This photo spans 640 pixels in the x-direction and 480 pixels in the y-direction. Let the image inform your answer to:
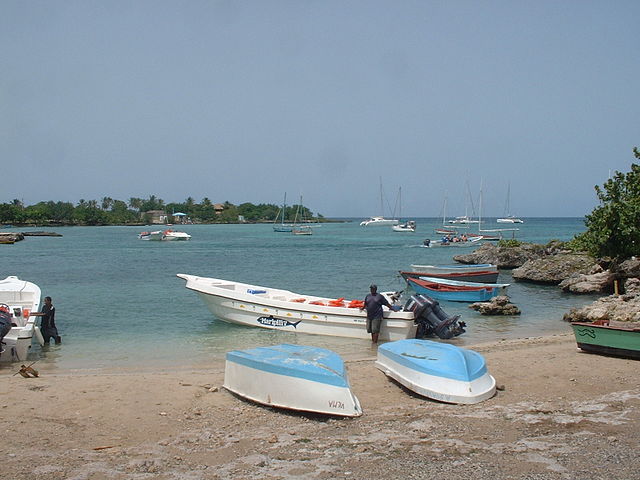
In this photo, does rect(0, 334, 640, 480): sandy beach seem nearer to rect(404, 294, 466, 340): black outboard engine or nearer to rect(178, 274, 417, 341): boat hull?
rect(178, 274, 417, 341): boat hull

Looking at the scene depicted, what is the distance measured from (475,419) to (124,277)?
31.4m

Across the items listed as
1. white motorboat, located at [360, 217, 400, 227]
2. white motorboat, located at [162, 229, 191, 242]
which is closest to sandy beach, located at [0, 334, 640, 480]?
white motorboat, located at [162, 229, 191, 242]

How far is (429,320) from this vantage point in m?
16.9

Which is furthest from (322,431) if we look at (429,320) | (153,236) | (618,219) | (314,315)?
(153,236)

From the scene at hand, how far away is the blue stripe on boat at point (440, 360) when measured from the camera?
33.9ft

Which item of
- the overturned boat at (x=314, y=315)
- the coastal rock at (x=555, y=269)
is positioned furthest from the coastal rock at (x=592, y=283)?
the overturned boat at (x=314, y=315)

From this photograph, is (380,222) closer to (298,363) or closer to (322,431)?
(298,363)

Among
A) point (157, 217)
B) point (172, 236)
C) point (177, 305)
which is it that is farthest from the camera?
point (157, 217)

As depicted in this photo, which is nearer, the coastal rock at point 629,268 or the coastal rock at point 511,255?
the coastal rock at point 629,268

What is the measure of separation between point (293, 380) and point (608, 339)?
762cm

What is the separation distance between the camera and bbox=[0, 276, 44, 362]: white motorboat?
1384 cm

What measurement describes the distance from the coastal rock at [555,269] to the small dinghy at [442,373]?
75.7ft

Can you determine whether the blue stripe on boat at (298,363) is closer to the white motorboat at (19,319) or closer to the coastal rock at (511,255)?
the white motorboat at (19,319)

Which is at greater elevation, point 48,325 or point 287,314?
point 287,314
